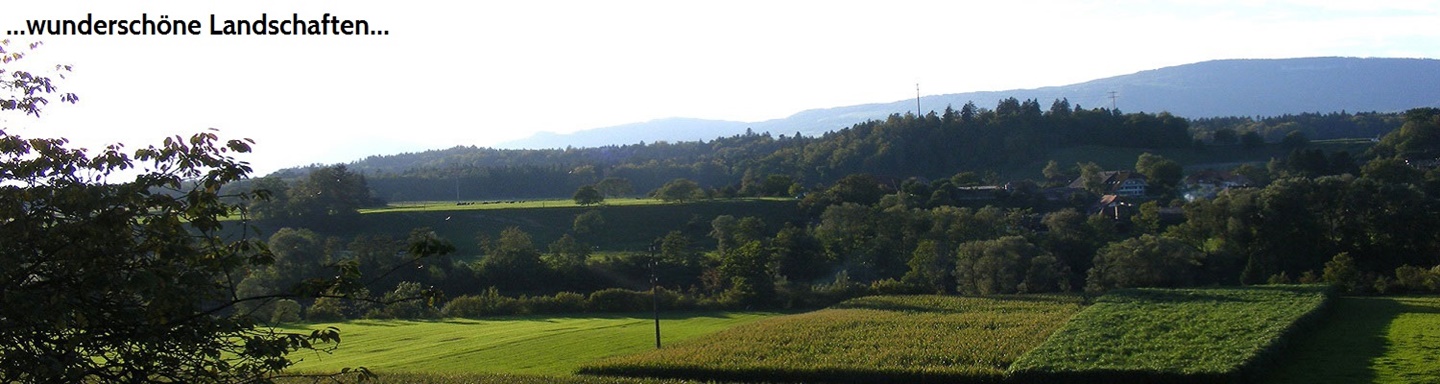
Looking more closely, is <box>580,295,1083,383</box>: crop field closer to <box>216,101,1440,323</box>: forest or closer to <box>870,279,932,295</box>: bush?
<box>216,101,1440,323</box>: forest

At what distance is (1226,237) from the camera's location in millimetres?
49625

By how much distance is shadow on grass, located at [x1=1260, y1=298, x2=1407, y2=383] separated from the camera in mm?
21734

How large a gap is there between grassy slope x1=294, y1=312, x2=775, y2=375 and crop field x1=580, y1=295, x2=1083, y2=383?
6.79ft

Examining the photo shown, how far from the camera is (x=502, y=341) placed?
32344 mm

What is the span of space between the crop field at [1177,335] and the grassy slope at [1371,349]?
57 centimetres

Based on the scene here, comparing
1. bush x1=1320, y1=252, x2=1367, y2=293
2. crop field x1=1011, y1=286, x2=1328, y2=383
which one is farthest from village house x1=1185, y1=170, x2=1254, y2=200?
crop field x1=1011, y1=286, x2=1328, y2=383

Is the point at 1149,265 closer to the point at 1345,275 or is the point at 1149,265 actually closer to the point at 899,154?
the point at 1345,275

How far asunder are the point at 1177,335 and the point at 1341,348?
3.87 metres

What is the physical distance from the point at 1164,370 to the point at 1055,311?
12.9 metres

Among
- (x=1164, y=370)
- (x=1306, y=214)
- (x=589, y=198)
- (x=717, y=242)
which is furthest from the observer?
(x=589, y=198)

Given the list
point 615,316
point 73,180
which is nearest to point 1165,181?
point 615,316

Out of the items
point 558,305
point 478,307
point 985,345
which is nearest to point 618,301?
point 558,305

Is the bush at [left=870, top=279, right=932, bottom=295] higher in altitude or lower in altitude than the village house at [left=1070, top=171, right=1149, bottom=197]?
lower

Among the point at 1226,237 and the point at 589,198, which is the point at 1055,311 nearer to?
the point at 1226,237
